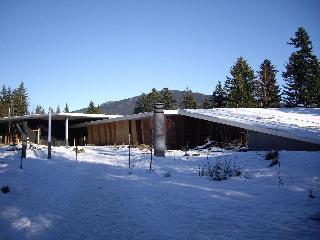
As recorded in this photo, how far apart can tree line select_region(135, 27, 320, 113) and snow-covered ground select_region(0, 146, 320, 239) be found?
33.4 m

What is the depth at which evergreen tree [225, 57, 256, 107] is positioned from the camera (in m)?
43.8

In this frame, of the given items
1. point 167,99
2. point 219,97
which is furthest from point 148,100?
point 219,97

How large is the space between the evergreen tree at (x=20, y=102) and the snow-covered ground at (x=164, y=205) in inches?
2935

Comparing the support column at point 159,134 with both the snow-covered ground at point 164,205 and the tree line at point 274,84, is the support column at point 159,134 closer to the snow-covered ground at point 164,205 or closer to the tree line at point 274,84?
the snow-covered ground at point 164,205

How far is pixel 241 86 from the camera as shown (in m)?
44.1

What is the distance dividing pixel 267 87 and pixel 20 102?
63140 mm

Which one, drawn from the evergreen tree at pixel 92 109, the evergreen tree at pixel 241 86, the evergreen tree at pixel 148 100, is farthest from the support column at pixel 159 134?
the evergreen tree at pixel 92 109

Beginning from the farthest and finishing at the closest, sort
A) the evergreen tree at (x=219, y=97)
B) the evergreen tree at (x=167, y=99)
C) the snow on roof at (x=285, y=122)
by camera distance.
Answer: the evergreen tree at (x=167, y=99) < the evergreen tree at (x=219, y=97) < the snow on roof at (x=285, y=122)

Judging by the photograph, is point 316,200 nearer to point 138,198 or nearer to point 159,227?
point 159,227

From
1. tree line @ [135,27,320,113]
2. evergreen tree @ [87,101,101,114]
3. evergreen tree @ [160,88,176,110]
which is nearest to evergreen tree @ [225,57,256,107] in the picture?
tree line @ [135,27,320,113]

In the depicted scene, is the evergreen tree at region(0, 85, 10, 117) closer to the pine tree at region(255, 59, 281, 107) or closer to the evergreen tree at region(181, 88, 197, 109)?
the evergreen tree at region(181, 88, 197, 109)

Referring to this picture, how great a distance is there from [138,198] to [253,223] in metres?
2.86

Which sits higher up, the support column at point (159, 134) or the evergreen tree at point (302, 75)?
the evergreen tree at point (302, 75)

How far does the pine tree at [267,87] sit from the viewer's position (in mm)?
44469
